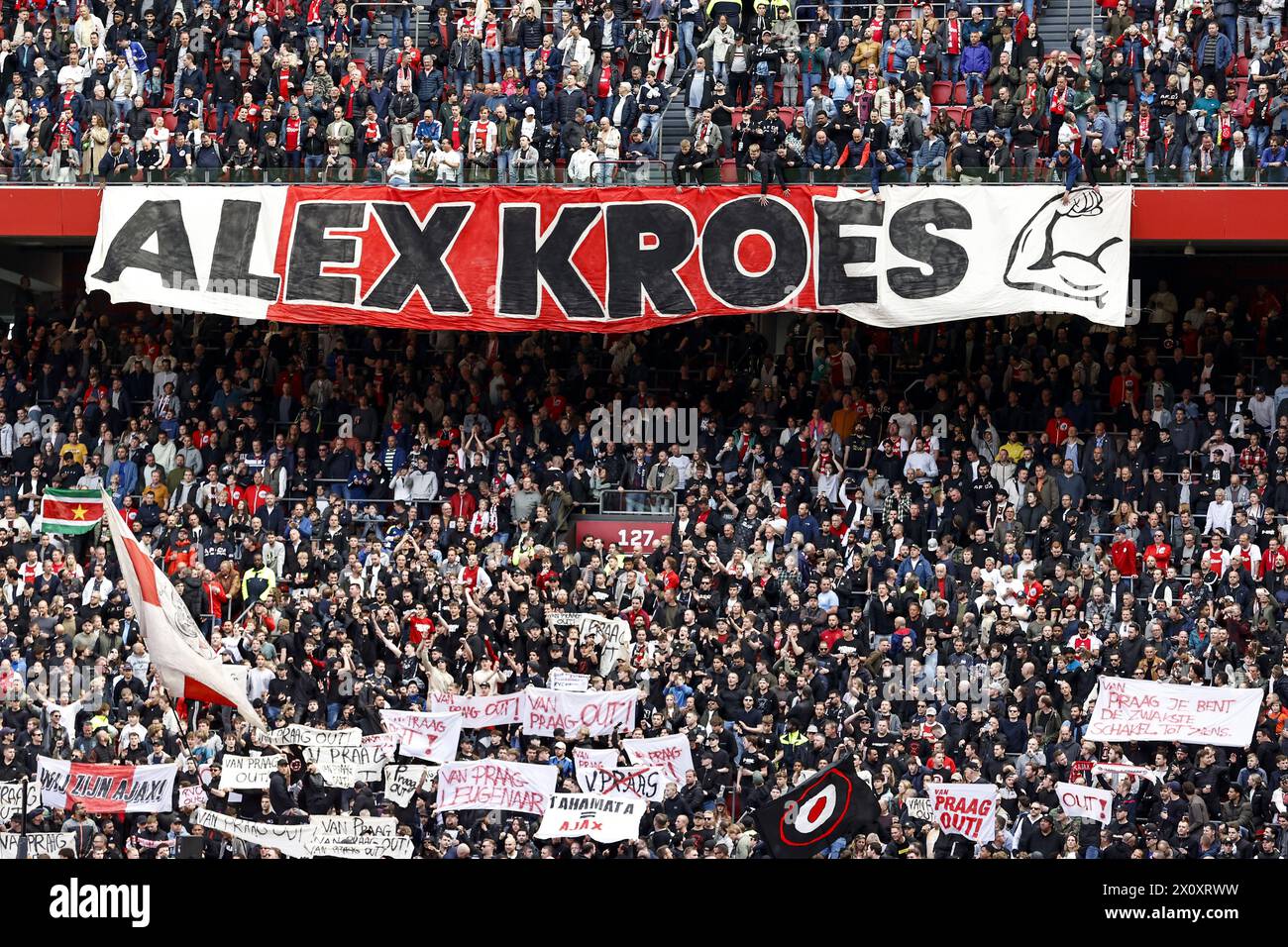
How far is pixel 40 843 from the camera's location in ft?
59.4

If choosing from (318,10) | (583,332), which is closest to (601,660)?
(583,332)

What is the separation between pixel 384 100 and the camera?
2766 cm

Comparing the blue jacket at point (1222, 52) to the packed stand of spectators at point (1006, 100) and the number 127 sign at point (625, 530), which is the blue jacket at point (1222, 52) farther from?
the number 127 sign at point (625, 530)

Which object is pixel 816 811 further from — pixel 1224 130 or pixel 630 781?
pixel 1224 130

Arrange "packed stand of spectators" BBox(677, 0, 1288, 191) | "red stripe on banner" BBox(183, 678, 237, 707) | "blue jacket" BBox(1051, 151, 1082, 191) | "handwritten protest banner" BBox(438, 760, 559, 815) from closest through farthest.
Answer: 1. "red stripe on banner" BBox(183, 678, 237, 707)
2. "handwritten protest banner" BBox(438, 760, 559, 815)
3. "blue jacket" BBox(1051, 151, 1082, 191)
4. "packed stand of spectators" BBox(677, 0, 1288, 191)

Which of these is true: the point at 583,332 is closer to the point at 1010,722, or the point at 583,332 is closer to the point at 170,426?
the point at 170,426

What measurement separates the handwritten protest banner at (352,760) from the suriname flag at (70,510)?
21.7 ft

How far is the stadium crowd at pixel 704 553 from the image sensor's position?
→ 1897 cm

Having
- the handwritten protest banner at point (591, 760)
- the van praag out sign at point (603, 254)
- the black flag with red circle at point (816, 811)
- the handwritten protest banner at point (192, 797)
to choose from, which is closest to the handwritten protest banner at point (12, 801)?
the handwritten protest banner at point (192, 797)

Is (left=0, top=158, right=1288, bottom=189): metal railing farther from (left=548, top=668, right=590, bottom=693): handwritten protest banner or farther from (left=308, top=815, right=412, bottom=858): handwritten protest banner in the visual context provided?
(left=308, top=815, right=412, bottom=858): handwritten protest banner

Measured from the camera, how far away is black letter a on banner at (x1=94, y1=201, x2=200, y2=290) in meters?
26.8

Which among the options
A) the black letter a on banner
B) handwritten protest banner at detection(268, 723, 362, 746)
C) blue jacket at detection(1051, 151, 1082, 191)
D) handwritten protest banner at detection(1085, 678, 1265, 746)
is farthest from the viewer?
the black letter a on banner

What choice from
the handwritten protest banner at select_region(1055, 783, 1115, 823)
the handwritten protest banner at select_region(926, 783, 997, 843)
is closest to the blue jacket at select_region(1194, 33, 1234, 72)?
the handwritten protest banner at select_region(1055, 783, 1115, 823)

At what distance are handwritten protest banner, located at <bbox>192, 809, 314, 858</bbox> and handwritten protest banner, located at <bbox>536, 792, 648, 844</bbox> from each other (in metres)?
2.13
